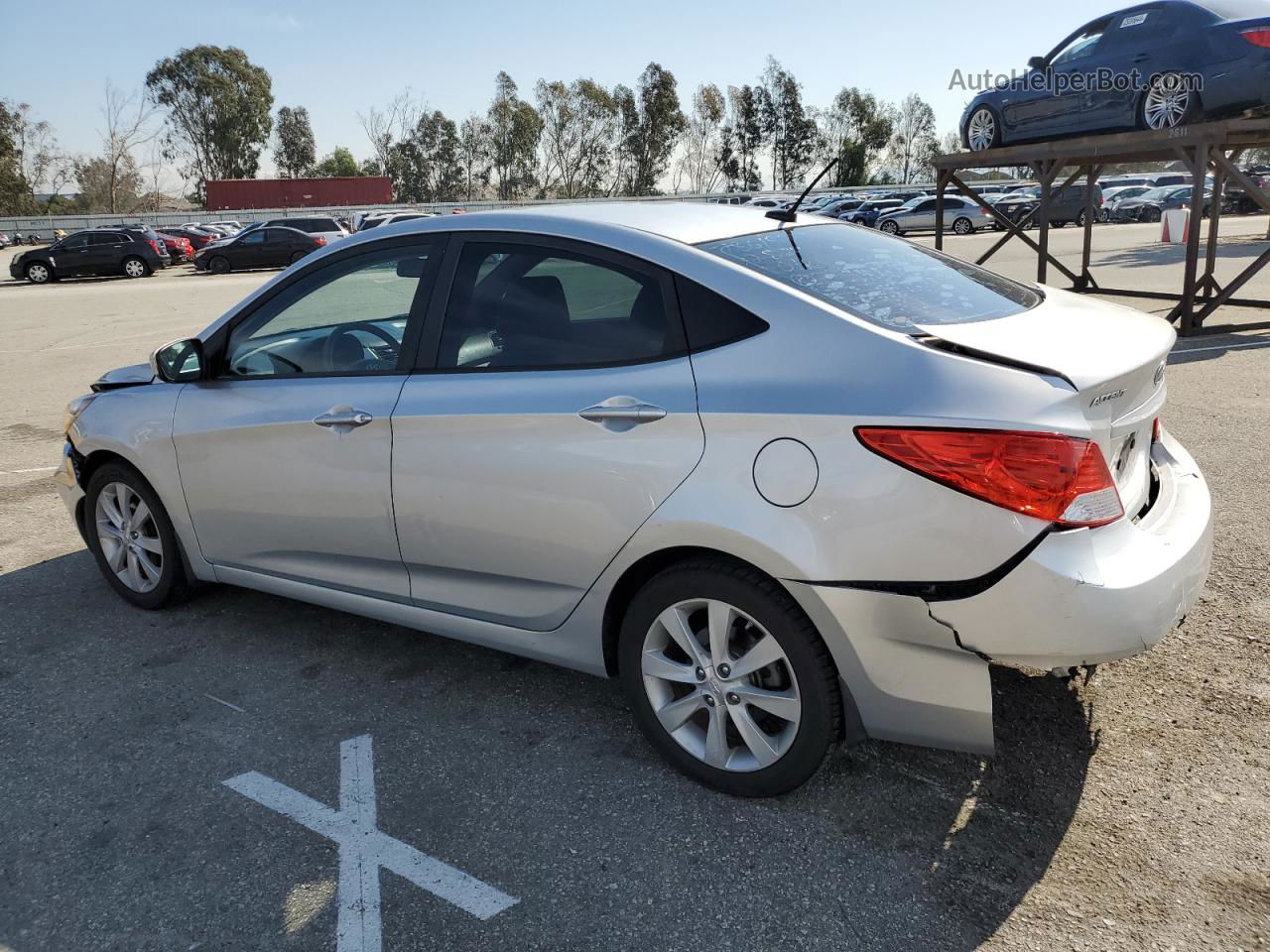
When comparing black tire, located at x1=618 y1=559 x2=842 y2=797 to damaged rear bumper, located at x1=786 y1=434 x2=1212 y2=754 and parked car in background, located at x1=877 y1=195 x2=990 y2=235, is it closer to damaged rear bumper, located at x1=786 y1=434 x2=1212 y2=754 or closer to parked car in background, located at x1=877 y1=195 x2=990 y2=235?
damaged rear bumper, located at x1=786 y1=434 x2=1212 y2=754

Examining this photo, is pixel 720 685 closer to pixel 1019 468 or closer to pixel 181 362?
pixel 1019 468

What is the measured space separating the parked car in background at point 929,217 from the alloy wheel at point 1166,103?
82.5 feet

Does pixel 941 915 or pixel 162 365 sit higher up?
pixel 162 365

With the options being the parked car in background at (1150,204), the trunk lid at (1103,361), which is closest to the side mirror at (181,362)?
the trunk lid at (1103,361)

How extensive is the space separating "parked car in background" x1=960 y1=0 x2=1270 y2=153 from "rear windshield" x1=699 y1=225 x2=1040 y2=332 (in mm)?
9228

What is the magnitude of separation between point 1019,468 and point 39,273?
35.6 m

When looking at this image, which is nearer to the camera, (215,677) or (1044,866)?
(1044,866)

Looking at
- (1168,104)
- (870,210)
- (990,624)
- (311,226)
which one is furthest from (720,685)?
(870,210)

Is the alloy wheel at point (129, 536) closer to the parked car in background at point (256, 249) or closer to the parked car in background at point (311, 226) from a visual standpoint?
the parked car in background at point (256, 249)

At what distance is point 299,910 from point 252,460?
71.1 inches

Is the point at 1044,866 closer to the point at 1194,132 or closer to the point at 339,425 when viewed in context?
the point at 339,425

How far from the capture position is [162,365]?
3.97 metres

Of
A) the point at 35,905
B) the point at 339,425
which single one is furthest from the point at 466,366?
the point at 35,905

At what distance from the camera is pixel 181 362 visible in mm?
3895
